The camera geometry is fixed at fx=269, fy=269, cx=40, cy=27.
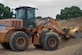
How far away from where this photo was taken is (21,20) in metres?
18.7

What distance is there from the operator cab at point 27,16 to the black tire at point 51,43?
1429 mm

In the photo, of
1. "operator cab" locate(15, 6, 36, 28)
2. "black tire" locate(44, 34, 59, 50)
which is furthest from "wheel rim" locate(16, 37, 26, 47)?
Result: "black tire" locate(44, 34, 59, 50)

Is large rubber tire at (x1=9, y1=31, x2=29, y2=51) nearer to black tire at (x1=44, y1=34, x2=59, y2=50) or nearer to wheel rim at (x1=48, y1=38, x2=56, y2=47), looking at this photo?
black tire at (x1=44, y1=34, x2=59, y2=50)

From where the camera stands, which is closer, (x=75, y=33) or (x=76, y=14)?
(x=75, y=33)

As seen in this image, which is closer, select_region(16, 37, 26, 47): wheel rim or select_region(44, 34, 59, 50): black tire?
select_region(16, 37, 26, 47): wheel rim

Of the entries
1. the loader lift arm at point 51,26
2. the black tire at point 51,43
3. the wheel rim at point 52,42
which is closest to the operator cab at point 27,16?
the loader lift arm at point 51,26

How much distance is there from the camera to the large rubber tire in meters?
17.5

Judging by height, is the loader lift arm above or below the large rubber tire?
above

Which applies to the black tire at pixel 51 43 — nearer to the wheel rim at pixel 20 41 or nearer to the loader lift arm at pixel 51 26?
the loader lift arm at pixel 51 26

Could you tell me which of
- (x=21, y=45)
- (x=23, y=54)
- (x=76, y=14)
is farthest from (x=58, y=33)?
(x=76, y=14)

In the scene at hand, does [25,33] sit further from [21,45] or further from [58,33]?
[58,33]

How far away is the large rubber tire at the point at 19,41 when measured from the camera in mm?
17500

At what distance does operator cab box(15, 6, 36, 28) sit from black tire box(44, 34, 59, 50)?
1.43 m

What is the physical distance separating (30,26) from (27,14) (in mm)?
894
